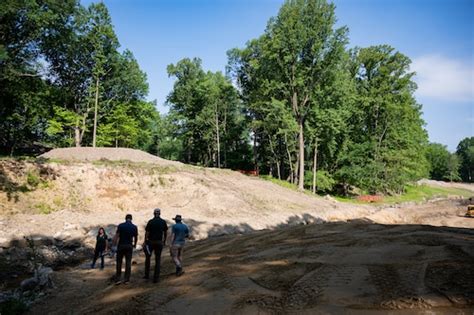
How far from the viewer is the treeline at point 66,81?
29.7m

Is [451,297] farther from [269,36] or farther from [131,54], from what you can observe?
[131,54]

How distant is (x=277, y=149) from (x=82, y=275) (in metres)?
46.6

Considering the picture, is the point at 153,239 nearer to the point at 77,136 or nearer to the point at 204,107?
the point at 77,136

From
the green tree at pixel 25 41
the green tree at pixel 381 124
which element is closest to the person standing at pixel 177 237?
the green tree at pixel 25 41

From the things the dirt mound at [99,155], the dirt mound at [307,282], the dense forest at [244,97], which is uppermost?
the dense forest at [244,97]

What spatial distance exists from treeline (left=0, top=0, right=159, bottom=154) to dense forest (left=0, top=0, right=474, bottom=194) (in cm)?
14

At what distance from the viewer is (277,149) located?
57750mm

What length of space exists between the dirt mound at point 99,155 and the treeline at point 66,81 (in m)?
6.92

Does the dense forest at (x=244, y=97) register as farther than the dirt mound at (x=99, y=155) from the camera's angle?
Yes

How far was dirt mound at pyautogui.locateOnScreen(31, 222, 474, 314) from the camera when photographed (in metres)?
7.70

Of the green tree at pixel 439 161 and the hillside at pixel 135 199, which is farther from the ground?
the green tree at pixel 439 161

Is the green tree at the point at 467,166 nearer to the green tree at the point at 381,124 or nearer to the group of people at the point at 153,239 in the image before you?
the green tree at the point at 381,124

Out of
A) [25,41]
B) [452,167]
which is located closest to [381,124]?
[25,41]

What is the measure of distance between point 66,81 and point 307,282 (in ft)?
155
